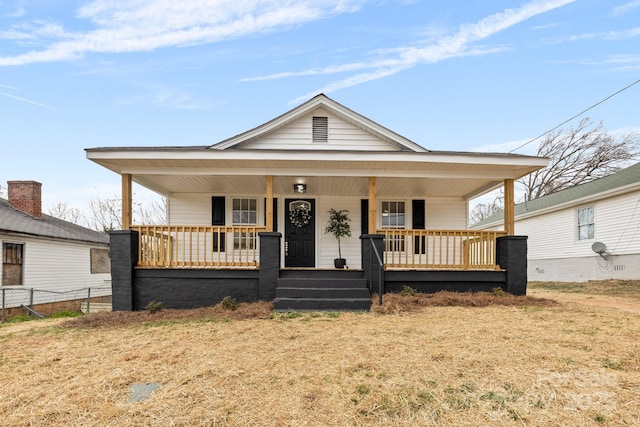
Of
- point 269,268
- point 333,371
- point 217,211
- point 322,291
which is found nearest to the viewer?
point 333,371

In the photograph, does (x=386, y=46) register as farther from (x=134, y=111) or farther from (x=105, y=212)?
(x=105, y=212)

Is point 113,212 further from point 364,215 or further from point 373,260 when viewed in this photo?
point 373,260

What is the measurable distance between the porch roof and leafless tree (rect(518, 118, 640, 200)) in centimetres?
1740

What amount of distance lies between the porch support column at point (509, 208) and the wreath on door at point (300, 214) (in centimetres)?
493

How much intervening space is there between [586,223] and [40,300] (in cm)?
2026

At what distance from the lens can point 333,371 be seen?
359 centimetres

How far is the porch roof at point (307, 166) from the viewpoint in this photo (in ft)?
25.1

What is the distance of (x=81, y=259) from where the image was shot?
52.9ft

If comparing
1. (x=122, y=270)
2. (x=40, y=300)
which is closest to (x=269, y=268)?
(x=122, y=270)

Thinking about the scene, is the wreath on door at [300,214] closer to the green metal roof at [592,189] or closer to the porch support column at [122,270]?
the porch support column at [122,270]

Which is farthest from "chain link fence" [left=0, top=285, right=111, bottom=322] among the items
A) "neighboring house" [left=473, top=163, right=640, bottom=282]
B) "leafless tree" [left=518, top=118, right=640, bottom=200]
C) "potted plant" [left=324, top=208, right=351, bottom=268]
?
"leafless tree" [left=518, top=118, right=640, bottom=200]

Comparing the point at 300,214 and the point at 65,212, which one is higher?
the point at 65,212

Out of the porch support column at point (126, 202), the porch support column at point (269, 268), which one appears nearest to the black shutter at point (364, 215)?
the porch support column at point (269, 268)

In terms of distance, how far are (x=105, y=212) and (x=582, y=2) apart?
1340 inches
